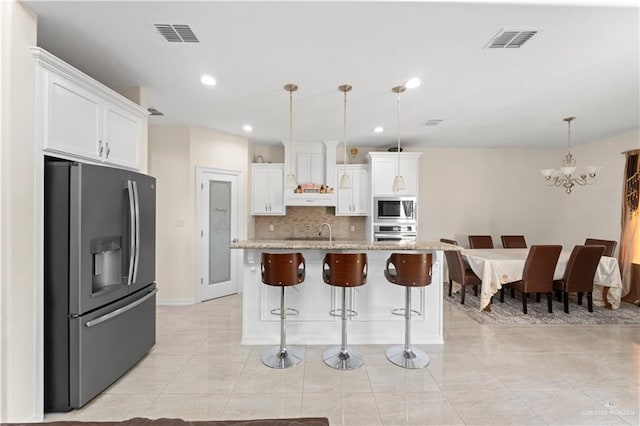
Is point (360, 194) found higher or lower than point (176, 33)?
lower

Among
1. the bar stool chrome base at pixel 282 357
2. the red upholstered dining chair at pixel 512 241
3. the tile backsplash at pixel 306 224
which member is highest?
the tile backsplash at pixel 306 224

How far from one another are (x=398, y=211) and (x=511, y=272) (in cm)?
189

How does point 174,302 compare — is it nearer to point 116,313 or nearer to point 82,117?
point 116,313

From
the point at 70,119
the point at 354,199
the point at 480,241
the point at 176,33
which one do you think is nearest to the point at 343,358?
the point at 70,119

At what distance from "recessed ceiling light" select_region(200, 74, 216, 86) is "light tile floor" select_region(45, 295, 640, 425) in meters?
2.67

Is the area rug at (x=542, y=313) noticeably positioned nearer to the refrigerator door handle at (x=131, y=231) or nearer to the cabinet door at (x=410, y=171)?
the cabinet door at (x=410, y=171)

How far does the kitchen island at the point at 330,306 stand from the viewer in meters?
3.06

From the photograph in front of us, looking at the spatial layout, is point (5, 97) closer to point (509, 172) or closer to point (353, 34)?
point (353, 34)

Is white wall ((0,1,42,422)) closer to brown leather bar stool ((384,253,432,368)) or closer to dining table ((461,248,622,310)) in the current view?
brown leather bar stool ((384,253,432,368))

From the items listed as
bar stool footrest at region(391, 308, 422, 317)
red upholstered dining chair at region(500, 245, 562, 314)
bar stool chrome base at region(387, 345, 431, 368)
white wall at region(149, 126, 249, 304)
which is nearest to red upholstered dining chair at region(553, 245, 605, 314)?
red upholstered dining chair at region(500, 245, 562, 314)

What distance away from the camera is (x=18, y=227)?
1.78 m

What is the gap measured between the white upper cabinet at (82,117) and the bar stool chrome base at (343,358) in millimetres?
2582

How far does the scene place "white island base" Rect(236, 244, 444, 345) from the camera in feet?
10.0

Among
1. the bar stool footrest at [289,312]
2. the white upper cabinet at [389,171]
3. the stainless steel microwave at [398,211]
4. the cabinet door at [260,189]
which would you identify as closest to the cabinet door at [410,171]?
the white upper cabinet at [389,171]
